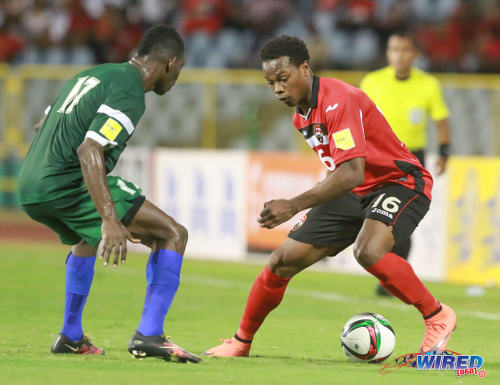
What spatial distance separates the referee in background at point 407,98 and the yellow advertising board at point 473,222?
4.78ft

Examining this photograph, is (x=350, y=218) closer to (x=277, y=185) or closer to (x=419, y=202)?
(x=419, y=202)

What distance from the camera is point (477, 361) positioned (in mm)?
6301

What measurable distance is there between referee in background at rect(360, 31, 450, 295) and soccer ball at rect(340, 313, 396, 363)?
11.8 feet

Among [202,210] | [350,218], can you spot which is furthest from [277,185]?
[350,218]

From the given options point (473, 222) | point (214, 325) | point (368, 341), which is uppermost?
point (473, 222)

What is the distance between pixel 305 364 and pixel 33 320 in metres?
2.89

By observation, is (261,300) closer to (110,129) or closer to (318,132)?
(318,132)

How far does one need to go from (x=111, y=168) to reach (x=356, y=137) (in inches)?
55.2

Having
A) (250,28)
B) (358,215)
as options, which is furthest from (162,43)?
(250,28)

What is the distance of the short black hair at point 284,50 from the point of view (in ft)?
20.6

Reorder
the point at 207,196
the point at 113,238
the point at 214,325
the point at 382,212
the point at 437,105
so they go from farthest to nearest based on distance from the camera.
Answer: the point at 207,196, the point at 437,105, the point at 214,325, the point at 382,212, the point at 113,238

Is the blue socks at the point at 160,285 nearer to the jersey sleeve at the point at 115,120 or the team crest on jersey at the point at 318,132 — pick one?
the jersey sleeve at the point at 115,120

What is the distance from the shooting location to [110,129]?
19.2 ft

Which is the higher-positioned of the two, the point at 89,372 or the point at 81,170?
the point at 81,170
